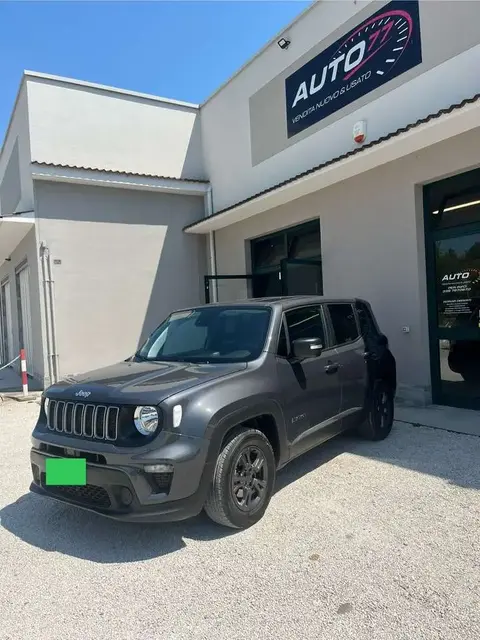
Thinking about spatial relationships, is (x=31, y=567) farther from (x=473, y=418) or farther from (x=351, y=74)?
(x=351, y=74)

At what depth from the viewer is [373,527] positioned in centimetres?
353

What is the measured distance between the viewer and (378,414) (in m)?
5.55

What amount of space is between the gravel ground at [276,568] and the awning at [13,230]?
288 inches

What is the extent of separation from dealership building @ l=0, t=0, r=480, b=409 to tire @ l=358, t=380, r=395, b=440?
6.36 feet

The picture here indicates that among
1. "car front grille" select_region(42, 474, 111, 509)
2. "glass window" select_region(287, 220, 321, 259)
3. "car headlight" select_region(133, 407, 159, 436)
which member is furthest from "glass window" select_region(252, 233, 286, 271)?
"car front grille" select_region(42, 474, 111, 509)

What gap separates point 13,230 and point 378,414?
30.7 ft

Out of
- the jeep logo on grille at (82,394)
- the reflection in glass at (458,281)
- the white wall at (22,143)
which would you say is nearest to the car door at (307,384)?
the jeep logo on grille at (82,394)

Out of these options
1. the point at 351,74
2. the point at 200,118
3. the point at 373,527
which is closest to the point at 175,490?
the point at 373,527

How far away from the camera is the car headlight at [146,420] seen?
326 centimetres

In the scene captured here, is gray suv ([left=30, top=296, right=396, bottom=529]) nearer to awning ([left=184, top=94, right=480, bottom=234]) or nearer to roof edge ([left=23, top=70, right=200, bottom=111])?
awning ([left=184, top=94, right=480, bottom=234])

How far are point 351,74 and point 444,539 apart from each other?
306 inches

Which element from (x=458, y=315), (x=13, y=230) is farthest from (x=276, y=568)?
(x=13, y=230)

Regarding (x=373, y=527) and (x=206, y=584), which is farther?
(x=373, y=527)

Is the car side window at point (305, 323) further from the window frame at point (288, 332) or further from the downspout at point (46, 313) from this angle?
the downspout at point (46, 313)
